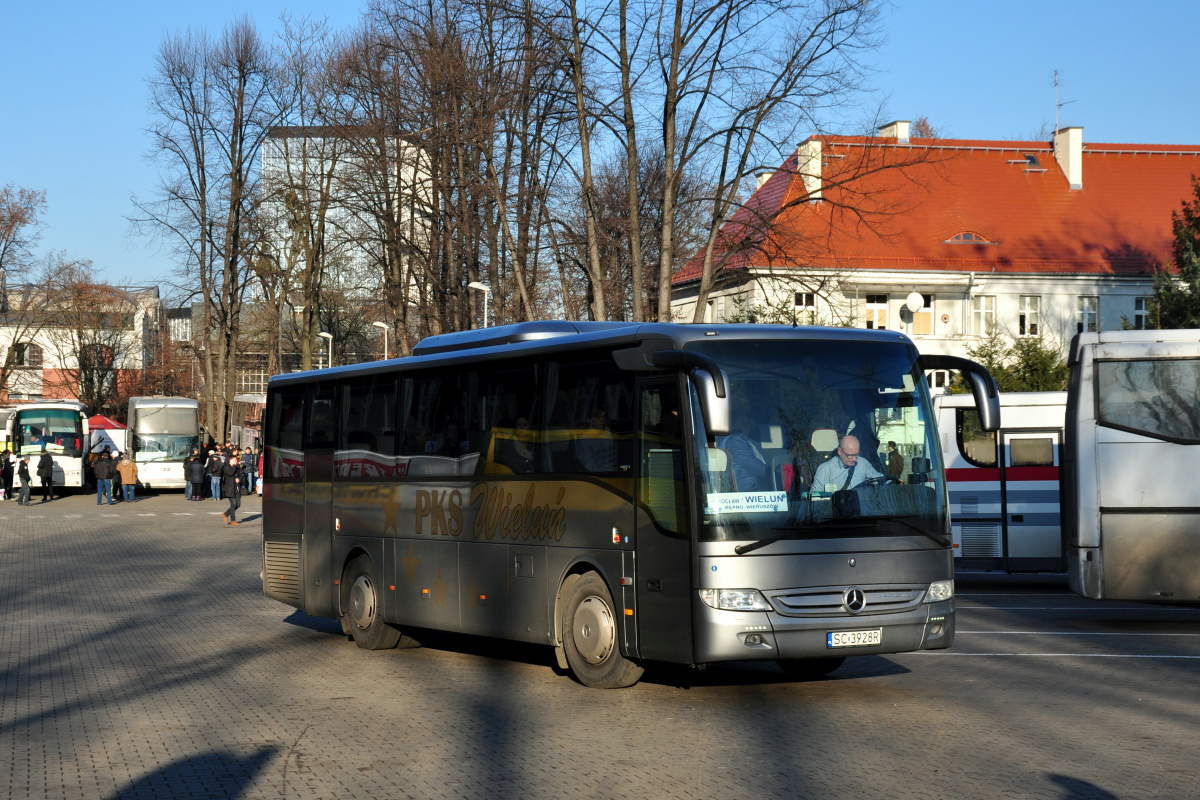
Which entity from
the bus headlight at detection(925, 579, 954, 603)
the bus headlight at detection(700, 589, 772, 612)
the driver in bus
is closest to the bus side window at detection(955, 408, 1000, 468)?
the bus headlight at detection(925, 579, 954, 603)

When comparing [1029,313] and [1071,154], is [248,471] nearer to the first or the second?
[1029,313]

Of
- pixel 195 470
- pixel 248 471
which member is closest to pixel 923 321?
pixel 248 471

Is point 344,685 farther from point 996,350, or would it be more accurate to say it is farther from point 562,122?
point 996,350

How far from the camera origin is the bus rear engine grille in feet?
32.9

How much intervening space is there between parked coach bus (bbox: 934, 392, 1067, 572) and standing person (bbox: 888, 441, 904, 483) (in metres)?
11.2

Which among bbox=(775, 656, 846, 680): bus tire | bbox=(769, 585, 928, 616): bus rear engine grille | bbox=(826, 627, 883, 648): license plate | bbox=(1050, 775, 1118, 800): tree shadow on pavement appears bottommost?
bbox=(775, 656, 846, 680): bus tire

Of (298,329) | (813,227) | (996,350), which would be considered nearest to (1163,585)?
(996,350)

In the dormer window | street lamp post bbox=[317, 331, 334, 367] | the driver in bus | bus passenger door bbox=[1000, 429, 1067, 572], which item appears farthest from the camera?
street lamp post bbox=[317, 331, 334, 367]

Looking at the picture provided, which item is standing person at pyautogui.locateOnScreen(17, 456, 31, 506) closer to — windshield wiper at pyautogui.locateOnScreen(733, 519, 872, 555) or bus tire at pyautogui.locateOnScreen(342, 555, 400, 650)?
bus tire at pyautogui.locateOnScreen(342, 555, 400, 650)

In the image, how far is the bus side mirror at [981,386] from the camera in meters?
10.7

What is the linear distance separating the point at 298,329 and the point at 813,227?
2703 centimetres

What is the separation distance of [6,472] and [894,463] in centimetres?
4755

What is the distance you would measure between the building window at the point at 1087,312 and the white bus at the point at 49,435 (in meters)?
39.7

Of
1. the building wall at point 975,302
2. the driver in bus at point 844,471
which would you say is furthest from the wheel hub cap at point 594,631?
the building wall at point 975,302
